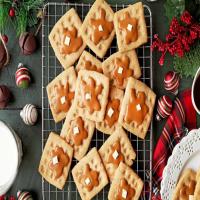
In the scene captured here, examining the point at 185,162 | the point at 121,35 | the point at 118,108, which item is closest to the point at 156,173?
the point at 185,162

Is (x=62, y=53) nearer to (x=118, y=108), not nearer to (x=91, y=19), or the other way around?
(x=91, y=19)

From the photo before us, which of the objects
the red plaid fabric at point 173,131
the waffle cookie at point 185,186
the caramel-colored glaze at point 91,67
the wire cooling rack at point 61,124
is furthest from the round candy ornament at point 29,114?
the waffle cookie at point 185,186

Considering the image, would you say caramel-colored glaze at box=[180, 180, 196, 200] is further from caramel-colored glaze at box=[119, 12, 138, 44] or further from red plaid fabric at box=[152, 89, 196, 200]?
caramel-colored glaze at box=[119, 12, 138, 44]

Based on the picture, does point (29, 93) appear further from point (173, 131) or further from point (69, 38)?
point (173, 131)

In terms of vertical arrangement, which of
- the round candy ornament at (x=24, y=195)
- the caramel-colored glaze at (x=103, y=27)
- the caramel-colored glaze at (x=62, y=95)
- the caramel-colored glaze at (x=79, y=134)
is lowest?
the round candy ornament at (x=24, y=195)

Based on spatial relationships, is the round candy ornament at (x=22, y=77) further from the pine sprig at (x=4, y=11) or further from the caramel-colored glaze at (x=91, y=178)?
the caramel-colored glaze at (x=91, y=178)

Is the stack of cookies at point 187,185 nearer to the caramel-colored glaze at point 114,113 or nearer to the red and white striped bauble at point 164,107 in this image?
the red and white striped bauble at point 164,107

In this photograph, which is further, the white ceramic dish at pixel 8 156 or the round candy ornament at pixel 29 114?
the round candy ornament at pixel 29 114

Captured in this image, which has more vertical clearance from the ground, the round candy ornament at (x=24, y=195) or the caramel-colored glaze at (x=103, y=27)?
the caramel-colored glaze at (x=103, y=27)
